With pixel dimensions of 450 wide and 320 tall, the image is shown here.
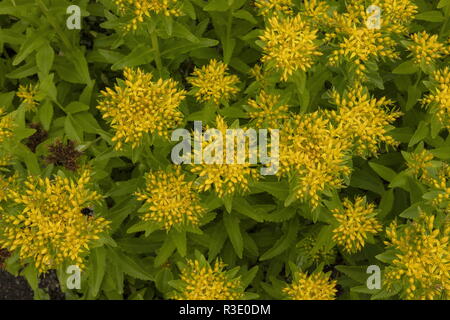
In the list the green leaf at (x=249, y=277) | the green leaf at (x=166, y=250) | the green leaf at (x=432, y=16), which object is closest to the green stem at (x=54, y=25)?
the green leaf at (x=166, y=250)

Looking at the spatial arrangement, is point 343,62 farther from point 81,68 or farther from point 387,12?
point 81,68

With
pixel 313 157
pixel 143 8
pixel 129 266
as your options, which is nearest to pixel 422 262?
pixel 313 157

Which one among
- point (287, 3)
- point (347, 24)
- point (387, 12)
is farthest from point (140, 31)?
point (387, 12)

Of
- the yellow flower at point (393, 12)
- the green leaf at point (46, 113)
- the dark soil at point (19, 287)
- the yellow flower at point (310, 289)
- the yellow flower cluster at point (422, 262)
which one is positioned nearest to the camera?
the yellow flower cluster at point (422, 262)

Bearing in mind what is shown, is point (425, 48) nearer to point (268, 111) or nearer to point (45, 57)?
point (268, 111)

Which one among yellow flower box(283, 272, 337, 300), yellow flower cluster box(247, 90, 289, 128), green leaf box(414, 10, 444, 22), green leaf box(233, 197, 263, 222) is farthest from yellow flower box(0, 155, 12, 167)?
green leaf box(414, 10, 444, 22)

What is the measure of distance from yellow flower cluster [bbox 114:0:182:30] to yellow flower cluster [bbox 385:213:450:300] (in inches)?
99.1

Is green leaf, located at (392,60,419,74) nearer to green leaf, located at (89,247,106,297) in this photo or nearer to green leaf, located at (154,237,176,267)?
green leaf, located at (154,237,176,267)

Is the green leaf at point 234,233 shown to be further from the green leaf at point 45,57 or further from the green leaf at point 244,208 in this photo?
the green leaf at point 45,57

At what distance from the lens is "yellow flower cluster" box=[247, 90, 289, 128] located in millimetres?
4004

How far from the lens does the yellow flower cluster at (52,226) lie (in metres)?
3.54

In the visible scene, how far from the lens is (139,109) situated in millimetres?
3629

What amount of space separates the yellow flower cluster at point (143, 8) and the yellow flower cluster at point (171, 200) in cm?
125

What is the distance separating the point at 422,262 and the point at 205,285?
170 cm
